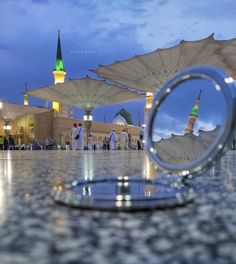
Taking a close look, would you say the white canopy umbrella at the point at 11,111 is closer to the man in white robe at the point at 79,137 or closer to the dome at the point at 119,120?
the man in white robe at the point at 79,137

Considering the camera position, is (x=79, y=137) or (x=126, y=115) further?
(x=126, y=115)

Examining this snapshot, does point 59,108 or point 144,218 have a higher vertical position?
point 59,108

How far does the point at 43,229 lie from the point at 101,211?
0.11 meters

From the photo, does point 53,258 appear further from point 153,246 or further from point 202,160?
point 202,160

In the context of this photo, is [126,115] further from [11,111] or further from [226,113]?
[226,113]

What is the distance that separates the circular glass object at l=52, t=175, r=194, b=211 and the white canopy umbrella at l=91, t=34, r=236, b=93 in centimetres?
1289

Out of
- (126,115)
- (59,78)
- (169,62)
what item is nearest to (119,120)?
(126,115)

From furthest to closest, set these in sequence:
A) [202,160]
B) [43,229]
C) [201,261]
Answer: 1. [202,160]
2. [43,229]
3. [201,261]

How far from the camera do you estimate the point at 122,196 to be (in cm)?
53

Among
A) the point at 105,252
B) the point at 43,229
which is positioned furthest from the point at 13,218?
the point at 105,252

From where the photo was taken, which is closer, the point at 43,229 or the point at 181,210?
the point at 43,229

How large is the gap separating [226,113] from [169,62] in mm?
14135

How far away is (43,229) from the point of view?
0.38 metres

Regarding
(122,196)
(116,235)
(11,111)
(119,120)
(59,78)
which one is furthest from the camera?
(119,120)
